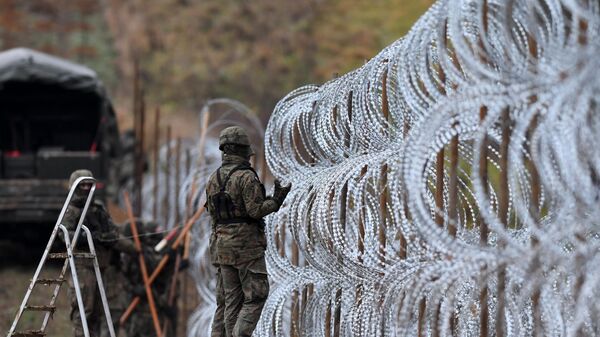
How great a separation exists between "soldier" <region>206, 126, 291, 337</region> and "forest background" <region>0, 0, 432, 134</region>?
25303 millimetres

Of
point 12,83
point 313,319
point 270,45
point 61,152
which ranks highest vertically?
point 270,45

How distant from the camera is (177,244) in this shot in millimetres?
12852

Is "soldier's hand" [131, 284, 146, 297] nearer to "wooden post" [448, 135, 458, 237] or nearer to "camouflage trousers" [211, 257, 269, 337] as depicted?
"camouflage trousers" [211, 257, 269, 337]

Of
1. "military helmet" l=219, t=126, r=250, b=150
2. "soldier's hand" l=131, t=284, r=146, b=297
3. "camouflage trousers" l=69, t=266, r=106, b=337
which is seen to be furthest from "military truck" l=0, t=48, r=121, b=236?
"military helmet" l=219, t=126, r=250, b=150

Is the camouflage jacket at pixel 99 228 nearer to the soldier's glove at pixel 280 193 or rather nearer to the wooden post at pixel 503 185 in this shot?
the soldier's glove at pixel 280 193

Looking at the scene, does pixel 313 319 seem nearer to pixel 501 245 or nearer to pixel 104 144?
pixel 501 245

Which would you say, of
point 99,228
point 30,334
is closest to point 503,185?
point 30,334

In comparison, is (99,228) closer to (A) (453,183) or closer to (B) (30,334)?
(B) (30,334)

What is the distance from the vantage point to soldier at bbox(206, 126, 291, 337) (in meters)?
8.38

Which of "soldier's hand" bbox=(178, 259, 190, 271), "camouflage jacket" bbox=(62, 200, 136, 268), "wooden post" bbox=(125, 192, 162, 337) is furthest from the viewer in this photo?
"soldier's hand" bbox=(178, 259, 190, 271)

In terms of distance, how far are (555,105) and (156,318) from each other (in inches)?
302

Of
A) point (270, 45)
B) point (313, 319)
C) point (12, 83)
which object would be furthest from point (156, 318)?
point (270, 45)

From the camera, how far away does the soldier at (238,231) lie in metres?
8.38

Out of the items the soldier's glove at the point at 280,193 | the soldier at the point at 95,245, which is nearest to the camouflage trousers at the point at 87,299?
the soldier at the point at 95,245
